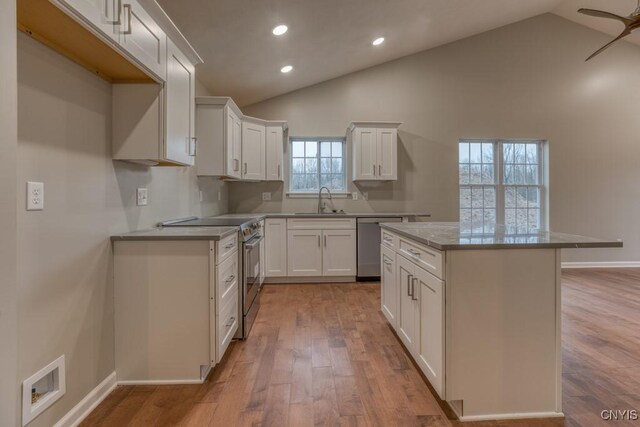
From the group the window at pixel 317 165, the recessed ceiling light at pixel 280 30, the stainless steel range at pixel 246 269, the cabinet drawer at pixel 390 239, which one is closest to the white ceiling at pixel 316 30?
the recessed ceiling light at pixel 280 30

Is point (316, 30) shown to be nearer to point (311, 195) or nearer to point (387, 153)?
point (387, 153)

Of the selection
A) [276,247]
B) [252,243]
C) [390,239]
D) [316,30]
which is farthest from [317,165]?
[390,239]

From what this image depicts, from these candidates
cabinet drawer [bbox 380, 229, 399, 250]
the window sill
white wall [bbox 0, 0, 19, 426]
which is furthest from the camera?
the window sill

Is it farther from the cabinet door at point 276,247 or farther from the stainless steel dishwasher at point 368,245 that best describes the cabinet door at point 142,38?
the stainless steel dishwasher at point 368,245

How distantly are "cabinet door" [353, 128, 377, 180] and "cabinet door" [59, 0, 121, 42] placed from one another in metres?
3.42

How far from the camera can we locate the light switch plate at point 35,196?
1301 mm

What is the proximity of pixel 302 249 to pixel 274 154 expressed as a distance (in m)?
1.35

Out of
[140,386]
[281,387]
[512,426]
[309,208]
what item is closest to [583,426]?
[512,426]

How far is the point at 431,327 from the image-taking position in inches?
68.9

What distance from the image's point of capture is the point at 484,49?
5047 millimetres

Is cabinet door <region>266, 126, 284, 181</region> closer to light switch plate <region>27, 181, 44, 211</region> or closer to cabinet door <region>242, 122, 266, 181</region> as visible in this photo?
cabinet door <region>242, 122, 266, 181</region>

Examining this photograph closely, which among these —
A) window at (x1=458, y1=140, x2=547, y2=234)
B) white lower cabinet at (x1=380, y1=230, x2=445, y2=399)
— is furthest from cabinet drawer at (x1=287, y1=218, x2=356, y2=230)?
window at (x1=458, y1=140, x2=547, y2=234)

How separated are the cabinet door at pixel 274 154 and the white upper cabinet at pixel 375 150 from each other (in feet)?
3.40

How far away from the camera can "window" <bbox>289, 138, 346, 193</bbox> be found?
16.5ft
